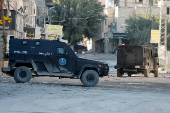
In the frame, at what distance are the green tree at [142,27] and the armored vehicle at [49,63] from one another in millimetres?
50320

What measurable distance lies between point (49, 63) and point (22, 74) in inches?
52.9

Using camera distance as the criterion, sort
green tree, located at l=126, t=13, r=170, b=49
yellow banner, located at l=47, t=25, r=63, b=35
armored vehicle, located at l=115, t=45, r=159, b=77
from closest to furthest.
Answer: armored vehicle, located at l=115, t=45, r=159, b=77 → yellow banner, located at l=47, t=25, r=63, b=35 → green tree, located at l=126, t=13, r=170, b=49

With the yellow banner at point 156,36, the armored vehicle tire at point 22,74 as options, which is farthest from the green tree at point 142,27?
the armored vehicle tire at point 22,74

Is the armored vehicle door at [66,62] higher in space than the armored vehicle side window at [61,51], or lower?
lower

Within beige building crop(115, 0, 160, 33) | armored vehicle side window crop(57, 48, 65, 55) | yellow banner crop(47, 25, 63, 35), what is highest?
beige building crop(115, 0, 160, 33)

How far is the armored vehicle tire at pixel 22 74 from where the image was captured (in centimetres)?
1619

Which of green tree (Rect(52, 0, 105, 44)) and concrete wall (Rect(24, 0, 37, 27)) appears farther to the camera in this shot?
green tree (Rect(52, 0, 105, 44))

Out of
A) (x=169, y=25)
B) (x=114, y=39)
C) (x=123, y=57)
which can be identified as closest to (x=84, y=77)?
(x=123, y=57)

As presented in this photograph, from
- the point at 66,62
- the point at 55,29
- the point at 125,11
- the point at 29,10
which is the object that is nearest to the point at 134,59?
the point at 66,62

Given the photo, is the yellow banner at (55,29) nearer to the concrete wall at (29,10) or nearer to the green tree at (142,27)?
the concrete wall at (29,10)

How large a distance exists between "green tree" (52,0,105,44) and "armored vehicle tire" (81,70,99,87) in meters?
49.0

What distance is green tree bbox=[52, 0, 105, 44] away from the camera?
65688mm

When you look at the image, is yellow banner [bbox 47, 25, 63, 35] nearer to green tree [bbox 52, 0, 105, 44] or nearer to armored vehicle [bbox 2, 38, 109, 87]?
green tree [bbox 52, 0, 105, 44]

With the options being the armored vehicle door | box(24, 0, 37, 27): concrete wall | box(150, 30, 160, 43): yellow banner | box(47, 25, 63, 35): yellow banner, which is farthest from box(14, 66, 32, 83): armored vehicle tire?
box(47, 25, 63, 35): yellow banner
